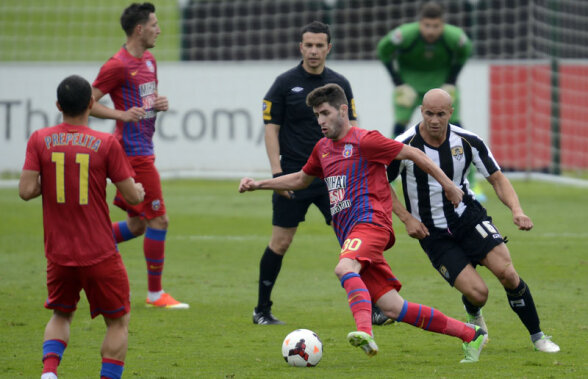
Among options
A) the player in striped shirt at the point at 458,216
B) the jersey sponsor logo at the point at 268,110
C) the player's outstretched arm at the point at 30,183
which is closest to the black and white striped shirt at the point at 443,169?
the player in striped shirt at the point at 458,216

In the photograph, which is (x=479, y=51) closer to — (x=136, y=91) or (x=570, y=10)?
(x=570, y=10)

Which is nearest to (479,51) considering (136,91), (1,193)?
(1,193)

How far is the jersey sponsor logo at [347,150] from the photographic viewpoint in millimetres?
5941

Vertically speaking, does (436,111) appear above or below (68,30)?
below

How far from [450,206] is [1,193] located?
37.3ft

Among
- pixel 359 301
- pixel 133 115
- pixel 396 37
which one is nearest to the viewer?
pixel 359 301

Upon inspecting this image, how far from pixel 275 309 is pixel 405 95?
6.66 m

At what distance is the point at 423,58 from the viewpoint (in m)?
13.6

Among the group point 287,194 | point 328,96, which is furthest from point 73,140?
point 287,194

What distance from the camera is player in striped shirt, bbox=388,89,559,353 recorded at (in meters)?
6.15

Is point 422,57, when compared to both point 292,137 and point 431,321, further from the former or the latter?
point 431,321

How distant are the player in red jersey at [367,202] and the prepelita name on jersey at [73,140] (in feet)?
4.79

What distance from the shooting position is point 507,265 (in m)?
6.11

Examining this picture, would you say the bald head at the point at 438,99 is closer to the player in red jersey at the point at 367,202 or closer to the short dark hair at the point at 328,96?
the player in red jersey at the point at 367,202
